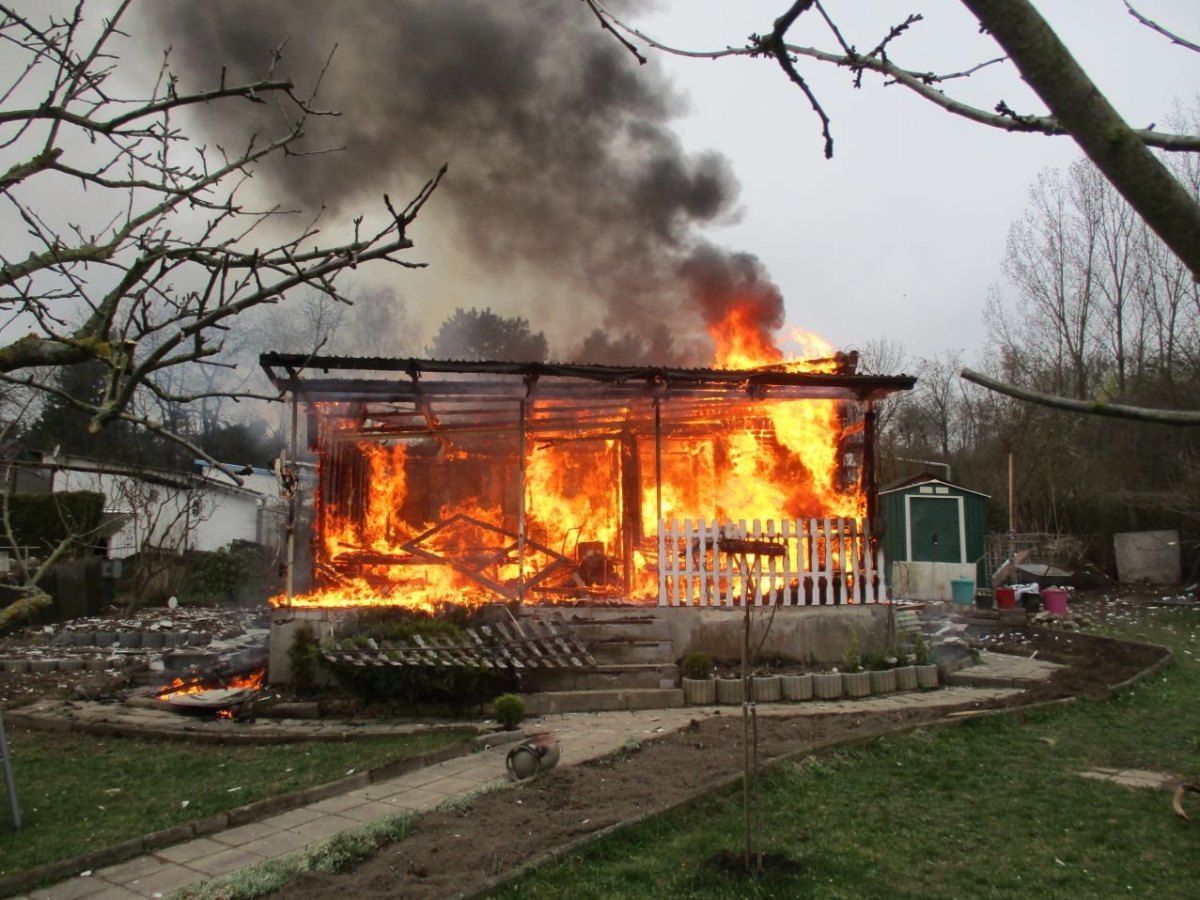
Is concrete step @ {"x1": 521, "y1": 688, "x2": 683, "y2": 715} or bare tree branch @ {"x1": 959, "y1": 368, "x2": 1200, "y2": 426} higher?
bare tree branch @ {"x1": 959, "y1": 368, "x2": 1200, "y2": 426}

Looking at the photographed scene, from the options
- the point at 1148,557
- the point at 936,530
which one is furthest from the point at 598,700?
the point at 1148,557

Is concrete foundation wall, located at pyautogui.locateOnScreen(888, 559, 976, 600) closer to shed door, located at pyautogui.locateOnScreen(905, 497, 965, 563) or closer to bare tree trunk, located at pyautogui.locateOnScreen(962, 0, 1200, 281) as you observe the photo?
shed door, located at pyautogui.locateOnScreen(905, 497, 965, 563)

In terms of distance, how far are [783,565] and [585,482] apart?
5000 millimetres

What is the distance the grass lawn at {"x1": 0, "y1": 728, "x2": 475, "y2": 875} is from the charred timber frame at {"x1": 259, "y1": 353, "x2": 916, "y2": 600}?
10.4ft

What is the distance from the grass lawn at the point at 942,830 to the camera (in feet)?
15.3

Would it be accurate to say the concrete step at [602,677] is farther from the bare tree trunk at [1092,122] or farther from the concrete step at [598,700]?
the bare tree trunk at [1092,122]

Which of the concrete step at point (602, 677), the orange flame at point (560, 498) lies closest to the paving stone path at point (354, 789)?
the concrete step at point (602, 677)

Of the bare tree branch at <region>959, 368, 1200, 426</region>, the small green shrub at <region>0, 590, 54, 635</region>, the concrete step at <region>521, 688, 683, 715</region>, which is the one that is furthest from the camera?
the concrete step at <region>521, 688, 683, 715</region>

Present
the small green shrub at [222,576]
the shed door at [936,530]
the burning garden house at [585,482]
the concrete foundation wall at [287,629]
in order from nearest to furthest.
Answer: the concrete foundation wall at [287,629], the burning garden house at [585,482], the small green shrub at [222,576], the shed door at [936,530]

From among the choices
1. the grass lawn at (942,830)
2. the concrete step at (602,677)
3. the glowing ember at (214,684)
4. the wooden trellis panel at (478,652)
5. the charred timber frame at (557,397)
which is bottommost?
the grass lawn at (942,830)

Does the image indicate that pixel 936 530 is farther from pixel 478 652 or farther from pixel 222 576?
pixel 222 576

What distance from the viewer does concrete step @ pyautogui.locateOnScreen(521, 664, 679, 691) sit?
1010cm

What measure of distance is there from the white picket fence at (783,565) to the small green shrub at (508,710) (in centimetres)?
311

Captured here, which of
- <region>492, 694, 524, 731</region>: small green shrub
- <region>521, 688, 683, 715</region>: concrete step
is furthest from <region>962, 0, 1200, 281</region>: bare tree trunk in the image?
<region>521, 688, 683, 715</region>: concrete step
